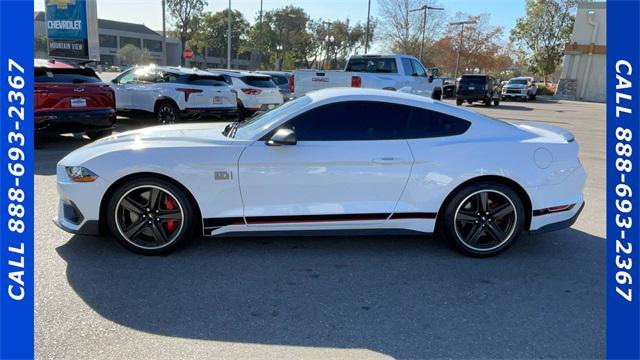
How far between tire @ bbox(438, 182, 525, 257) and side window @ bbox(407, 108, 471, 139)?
1.78 feet

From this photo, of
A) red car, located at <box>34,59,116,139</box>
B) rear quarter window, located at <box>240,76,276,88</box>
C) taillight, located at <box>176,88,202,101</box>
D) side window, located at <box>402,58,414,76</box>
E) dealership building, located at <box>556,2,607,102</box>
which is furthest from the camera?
dealership building, located at <box>556,2,607,102</box>

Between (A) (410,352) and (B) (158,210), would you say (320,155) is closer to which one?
(B) (158,210)

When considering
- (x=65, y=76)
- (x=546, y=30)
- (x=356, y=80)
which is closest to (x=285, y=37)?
(x=546, y=30)

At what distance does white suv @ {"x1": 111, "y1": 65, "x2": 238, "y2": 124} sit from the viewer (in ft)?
37.6

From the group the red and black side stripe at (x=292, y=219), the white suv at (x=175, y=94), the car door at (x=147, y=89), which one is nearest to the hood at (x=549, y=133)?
the red and black side stripe at (x=292, y=219)

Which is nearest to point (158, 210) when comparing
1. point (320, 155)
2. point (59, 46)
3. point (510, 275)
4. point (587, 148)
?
point (320, 155)

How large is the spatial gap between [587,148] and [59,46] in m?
15.9

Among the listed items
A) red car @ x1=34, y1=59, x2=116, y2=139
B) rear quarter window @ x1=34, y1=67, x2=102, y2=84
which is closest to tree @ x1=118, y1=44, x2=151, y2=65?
rear quarter window @ x1=34, y1=67, x2=102, y2=84

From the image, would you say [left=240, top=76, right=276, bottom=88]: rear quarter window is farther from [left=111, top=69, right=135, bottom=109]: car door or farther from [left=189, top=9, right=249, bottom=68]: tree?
[left=189, top=9, right=249, bottom=68]: tree

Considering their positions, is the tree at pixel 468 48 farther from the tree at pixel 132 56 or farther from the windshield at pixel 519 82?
the tree at pixel 132 56

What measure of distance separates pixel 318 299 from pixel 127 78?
416 inches

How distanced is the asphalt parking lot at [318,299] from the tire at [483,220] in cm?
14

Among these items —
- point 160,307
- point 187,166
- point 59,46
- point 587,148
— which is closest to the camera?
point 160,307

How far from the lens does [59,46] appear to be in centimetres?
1534
